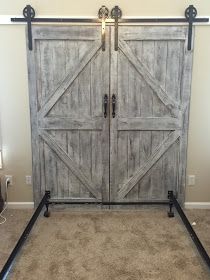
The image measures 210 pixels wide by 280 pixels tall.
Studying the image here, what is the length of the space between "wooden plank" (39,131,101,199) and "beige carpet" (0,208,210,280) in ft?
0.90

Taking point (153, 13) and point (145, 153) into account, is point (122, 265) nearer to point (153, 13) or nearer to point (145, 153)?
point (145, 153)

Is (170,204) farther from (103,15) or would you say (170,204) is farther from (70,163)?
(103,15)

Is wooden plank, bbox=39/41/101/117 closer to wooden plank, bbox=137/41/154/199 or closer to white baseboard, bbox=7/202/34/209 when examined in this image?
wooden plank, bbox=137/41/154/199

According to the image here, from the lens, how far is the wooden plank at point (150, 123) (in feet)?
11.4

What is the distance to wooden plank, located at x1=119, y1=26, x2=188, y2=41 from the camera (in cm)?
325

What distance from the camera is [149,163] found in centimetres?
358

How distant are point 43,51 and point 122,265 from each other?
7.18ft

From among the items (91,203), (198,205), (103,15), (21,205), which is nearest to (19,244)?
(21,205)

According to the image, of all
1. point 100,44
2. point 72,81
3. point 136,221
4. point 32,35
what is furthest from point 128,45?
point 136,221

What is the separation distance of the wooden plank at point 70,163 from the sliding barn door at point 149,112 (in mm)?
225

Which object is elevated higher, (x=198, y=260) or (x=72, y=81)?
(x=72, y=81)

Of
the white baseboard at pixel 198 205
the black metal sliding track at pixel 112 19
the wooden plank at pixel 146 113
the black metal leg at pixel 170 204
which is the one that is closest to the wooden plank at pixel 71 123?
the wooden plank at pixel 146 113

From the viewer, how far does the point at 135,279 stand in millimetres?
2504

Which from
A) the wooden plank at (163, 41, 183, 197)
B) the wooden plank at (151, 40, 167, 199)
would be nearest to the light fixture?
the wooden plank at (151, 40, 167, 199)
